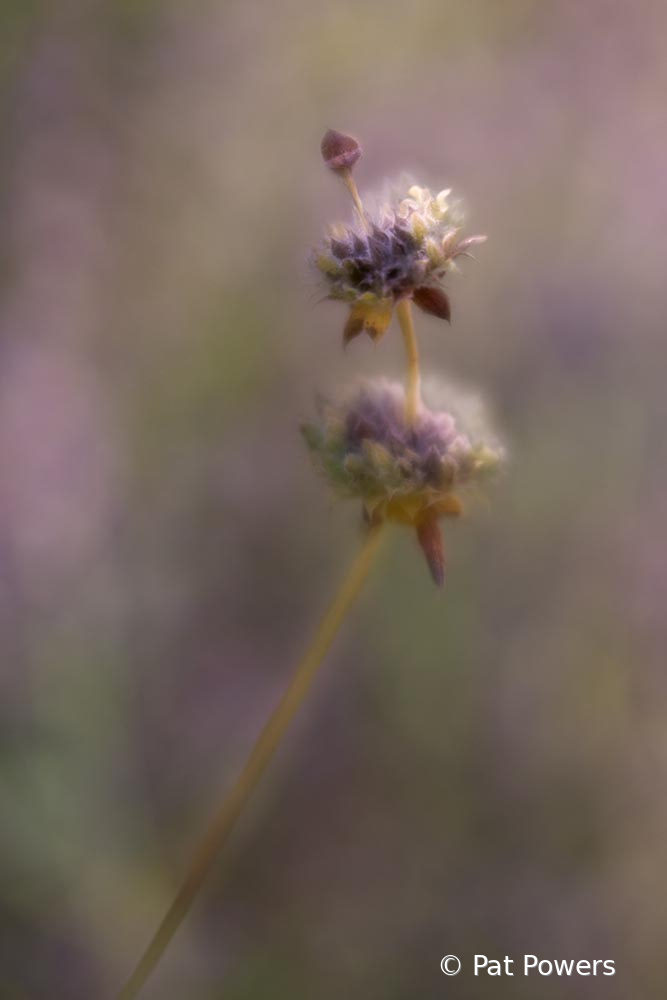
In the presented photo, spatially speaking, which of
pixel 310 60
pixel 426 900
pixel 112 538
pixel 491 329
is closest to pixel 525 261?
pixel 491 329

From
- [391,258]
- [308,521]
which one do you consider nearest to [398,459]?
→ [391,258]

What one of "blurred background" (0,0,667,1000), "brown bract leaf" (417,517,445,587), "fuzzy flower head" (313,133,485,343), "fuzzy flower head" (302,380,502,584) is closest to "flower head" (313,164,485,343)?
"fuzzy flower head" (313,133,485,343)

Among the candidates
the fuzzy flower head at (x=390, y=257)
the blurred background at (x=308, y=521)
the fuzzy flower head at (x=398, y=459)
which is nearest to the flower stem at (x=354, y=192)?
the fuzzy flower head at (x=390, y=257)

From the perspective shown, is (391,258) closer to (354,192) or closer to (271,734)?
(354,192)

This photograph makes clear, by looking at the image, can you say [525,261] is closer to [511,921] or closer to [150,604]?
[150,604]

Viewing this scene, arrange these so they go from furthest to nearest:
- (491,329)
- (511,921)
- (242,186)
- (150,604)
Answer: (242,186), (491,329), (150,604), (511,921)

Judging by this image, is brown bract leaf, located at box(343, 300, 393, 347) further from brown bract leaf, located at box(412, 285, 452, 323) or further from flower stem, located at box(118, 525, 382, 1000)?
flower stem, located at box(118, 525, 382, 1000)
